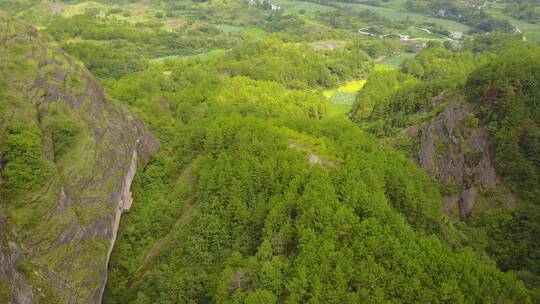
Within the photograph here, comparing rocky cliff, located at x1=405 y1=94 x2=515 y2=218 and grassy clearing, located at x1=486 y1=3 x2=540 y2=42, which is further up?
grassy clearing, located at x1=486 y1=3 x2=540 y2=42

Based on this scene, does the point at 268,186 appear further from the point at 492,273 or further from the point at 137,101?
the point at 137,101

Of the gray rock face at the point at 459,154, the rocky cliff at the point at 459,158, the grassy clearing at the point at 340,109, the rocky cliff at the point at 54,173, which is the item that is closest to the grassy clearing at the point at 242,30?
the grassy clearing at the point at 340,109

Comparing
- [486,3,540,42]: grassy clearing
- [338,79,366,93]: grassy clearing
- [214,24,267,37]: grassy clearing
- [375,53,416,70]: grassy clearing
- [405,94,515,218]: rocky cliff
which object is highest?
[486,3,540,42]: grassy clearing

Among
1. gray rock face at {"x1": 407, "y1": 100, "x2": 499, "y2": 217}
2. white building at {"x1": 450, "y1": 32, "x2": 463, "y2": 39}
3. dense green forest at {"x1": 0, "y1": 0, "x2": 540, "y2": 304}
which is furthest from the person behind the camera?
white building at {"x1": 450, "y1": 32, "x2": 463, "y2": 39}

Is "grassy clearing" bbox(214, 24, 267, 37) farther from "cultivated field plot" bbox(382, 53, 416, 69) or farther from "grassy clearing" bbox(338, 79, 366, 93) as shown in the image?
"grassy clearing" bbox(338, 79, 366, 93)

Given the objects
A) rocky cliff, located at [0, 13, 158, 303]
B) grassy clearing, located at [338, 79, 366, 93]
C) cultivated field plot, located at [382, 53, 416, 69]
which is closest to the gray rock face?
rocky cliff, located at [0, 13, 158, 303]

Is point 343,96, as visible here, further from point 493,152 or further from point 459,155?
point 493,152

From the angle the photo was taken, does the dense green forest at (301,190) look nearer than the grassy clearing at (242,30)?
Yes

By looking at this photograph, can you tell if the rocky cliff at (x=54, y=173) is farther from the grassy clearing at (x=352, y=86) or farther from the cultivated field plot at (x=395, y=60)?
the cultivated field plot at (x=395, y=60)

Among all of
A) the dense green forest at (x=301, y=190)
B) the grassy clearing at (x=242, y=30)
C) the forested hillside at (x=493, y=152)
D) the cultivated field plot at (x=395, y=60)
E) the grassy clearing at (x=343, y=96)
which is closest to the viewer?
the dense green forest at (x=301, y=190)
